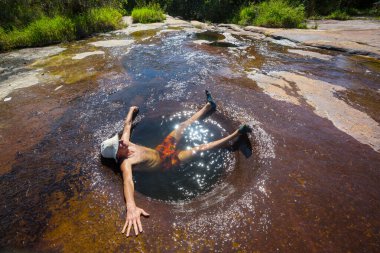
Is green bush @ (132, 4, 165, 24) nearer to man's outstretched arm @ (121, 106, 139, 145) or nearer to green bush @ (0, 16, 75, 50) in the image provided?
green bush @ (0, 16, 75, 50)

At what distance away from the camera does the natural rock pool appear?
7.43ft

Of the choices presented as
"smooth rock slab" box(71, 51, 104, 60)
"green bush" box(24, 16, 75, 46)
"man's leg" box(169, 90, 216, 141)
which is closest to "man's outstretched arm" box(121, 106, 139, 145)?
"man's leg" box(169, 90, 216, 141)

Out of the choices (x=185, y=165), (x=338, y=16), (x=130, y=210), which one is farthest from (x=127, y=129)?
(x=338, y=16)

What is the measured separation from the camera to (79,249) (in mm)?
2168

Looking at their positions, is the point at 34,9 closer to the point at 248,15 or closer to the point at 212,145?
the point at 248,15

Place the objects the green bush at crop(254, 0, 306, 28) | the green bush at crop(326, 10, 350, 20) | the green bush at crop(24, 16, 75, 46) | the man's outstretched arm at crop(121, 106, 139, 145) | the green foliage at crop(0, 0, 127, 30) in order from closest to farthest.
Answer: the man's outstretched arm at crop(121, 106, 139, 145) → the green bush at crop(24, 16, 75, 46) → the green foliage at crop(0, 0, 127, 30) → the green bush at crop(254, 0, 306, 28) → the green bush at crop(326, 10, 350, 20)

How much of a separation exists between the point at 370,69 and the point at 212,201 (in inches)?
203

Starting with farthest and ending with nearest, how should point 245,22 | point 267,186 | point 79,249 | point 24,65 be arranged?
1. point 245,22
2. point 24,65
3. point 267,186
4. point 79,249

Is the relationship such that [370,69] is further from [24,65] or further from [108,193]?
[24,65]

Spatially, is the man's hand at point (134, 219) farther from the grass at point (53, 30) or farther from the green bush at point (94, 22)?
the green bush at point (94, 22)

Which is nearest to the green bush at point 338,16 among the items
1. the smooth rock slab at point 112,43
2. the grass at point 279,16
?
the grass at point 279,16

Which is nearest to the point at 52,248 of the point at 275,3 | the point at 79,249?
the point at 79,249

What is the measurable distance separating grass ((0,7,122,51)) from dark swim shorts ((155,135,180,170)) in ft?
23.8

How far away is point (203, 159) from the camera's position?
3301mm
